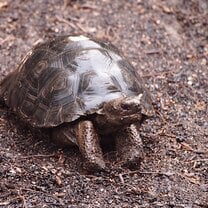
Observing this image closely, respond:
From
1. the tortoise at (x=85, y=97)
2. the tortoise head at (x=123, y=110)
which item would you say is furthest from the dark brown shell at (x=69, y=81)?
the tortoise head at (x=123, y=110)

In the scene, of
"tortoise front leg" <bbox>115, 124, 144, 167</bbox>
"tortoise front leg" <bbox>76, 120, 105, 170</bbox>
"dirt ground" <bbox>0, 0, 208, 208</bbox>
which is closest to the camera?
"dirt ground" <bbox>0, 0, 208, 208</bbox>

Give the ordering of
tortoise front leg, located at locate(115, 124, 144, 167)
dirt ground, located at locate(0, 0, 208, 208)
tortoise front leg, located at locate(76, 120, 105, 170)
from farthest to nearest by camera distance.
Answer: tortoise front leg, located at locate(115, 124, 144, 167) → tortoise front leg, located at locate(76, 120, 105, 170) → dirt ground, located at locate(0, 0, 208, 208)

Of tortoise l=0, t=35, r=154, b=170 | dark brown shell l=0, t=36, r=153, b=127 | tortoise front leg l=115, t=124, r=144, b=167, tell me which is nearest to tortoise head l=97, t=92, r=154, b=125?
tortoise l=0, t=35, r=154, b=170

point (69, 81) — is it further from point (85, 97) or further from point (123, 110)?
point (123, 110)

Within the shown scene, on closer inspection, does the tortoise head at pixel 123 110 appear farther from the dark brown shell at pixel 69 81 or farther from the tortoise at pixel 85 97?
the dark brown shell at pixel 69 81

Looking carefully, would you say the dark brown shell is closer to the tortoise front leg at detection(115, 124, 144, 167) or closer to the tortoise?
the tortoise

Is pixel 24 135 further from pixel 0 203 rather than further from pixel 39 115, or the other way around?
pixel 0 203
